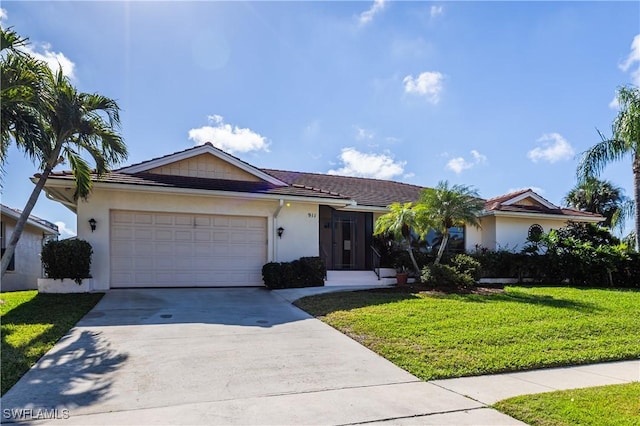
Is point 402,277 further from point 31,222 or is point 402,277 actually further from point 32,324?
point 31,222

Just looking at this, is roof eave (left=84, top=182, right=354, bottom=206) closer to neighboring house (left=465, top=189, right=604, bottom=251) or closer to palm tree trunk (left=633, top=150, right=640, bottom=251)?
neighboring house (left=465, top=189, right=604, bottom=251)

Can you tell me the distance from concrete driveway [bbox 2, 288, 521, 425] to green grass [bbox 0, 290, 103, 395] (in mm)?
194

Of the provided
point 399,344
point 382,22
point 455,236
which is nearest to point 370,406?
point 399,344

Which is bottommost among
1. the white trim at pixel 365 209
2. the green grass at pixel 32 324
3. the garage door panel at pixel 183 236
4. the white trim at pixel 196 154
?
the green grass at pixel 32 324

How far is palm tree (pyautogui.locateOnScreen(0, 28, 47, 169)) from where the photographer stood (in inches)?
330

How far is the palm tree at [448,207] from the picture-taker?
13.6 m

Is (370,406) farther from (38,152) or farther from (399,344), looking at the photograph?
(38,152)

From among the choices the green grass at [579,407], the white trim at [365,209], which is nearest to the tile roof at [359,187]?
the white trim at [365,209]

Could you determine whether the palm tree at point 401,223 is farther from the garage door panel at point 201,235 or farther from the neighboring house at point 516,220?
the garage door panel at point 201,235

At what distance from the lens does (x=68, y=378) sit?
507 centimetres

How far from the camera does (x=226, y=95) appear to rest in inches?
528

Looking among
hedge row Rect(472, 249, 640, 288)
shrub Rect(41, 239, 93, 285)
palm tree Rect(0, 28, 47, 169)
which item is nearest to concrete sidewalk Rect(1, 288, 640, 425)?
shrub Rect(41, 239, 93, 285)

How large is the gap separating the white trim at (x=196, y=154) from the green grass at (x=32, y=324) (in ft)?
14.1

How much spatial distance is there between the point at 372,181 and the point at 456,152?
508 cm
